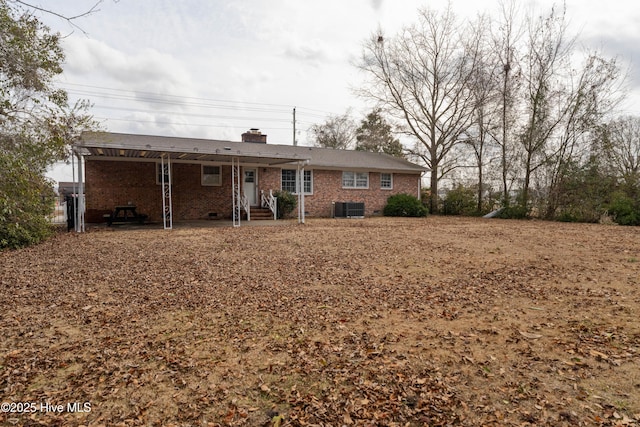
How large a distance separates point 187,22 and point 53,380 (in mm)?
11072

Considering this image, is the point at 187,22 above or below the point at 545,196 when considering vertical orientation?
above

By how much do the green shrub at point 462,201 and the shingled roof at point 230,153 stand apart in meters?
2.51

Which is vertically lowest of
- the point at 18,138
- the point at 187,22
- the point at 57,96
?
the point at 18,138

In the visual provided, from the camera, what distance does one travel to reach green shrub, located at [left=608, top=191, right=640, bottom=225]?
49.3 ft

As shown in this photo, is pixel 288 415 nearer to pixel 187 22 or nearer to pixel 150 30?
pixel 150 30

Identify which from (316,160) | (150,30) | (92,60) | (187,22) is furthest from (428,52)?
(92,60)

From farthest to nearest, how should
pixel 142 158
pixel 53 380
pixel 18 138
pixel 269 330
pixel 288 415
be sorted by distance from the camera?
pixel 142 158, pixel 18 138, pixel 269 330, pixel 53 380, pixel 288 415

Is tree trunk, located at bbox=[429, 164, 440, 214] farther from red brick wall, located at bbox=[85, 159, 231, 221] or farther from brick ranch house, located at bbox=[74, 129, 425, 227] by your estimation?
red brick wall, located at bbox=[85, 159, 231, 221]

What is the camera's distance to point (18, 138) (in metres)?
8.43

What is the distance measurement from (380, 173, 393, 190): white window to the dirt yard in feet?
47.4

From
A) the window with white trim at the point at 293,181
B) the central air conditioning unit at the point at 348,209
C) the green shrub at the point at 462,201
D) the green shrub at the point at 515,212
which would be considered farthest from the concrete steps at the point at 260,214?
the green shrub at the point at 515,212

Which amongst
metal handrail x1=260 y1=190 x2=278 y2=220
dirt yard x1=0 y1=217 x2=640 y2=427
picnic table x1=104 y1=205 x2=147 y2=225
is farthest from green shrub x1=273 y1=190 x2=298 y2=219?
dirt yard x1=0 y1=217 x2=640 y2=427

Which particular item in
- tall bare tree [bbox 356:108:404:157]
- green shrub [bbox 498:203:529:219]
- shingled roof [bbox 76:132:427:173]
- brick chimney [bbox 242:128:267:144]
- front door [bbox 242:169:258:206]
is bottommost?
green shrub [bbox 498:203:529:219]

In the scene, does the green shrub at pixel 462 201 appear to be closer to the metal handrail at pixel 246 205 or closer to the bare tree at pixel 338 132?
the metal handrail at pixel 246 205
